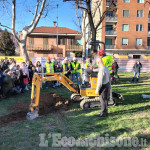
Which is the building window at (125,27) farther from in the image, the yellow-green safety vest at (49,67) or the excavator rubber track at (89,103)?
the excavator rubber track at (89,103)

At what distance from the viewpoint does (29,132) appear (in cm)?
398

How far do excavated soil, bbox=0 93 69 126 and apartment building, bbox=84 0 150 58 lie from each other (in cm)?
3241

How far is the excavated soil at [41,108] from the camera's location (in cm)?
481

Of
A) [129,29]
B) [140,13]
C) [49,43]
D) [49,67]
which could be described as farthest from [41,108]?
[140,13]

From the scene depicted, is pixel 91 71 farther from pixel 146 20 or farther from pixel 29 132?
pixel 146 20

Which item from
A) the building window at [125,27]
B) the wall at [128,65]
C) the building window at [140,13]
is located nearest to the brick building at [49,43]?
the building window at [125,27]

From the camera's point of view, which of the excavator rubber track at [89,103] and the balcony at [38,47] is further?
the balcony at [38,47]

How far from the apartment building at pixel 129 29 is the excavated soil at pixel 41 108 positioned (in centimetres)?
3241

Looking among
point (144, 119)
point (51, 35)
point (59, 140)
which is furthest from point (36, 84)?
point (51, 35)

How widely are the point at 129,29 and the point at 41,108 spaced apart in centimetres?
3628

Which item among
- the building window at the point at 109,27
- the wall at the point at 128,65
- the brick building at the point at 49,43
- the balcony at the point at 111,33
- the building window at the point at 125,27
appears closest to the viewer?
the wall at the point at 128,65

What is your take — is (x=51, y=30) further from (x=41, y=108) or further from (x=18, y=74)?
(x=41, y=108)

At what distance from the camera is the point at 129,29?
36812mm

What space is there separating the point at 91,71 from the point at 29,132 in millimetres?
2940
